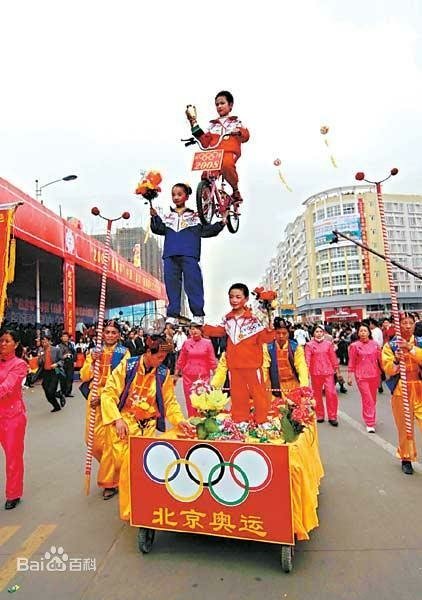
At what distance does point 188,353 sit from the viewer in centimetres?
654

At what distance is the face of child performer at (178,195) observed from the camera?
4008 mm

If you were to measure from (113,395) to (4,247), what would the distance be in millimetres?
3975

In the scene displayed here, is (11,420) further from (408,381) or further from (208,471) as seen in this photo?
(408,381)

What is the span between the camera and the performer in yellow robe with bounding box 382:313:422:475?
166 inches

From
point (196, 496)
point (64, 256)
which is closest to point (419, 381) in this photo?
point (196, 496)

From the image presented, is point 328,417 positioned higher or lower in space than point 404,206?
lower

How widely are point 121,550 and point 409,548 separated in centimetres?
191

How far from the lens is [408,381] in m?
4.35

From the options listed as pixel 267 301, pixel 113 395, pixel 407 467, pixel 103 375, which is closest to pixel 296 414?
pixel 267 301

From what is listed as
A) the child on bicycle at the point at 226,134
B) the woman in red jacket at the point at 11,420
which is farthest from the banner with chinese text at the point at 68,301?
the child on bicycle at the point at 226,134

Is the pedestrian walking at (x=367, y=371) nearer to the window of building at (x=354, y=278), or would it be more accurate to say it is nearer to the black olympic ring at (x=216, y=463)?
the black olympic ring at (x=216, y=463)

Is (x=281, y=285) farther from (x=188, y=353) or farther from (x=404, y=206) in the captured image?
(x=188, y=353)

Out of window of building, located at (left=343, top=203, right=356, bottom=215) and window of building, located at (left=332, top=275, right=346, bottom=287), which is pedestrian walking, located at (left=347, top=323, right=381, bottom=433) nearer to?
window of building, located at (left=332, top=275, right=346, bottom=287)

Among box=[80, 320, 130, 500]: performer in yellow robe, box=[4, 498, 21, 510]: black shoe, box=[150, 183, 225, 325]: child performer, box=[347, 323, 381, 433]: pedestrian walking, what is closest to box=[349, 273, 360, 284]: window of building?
box=[347, 323, 381, 433]: pedestrian walking
